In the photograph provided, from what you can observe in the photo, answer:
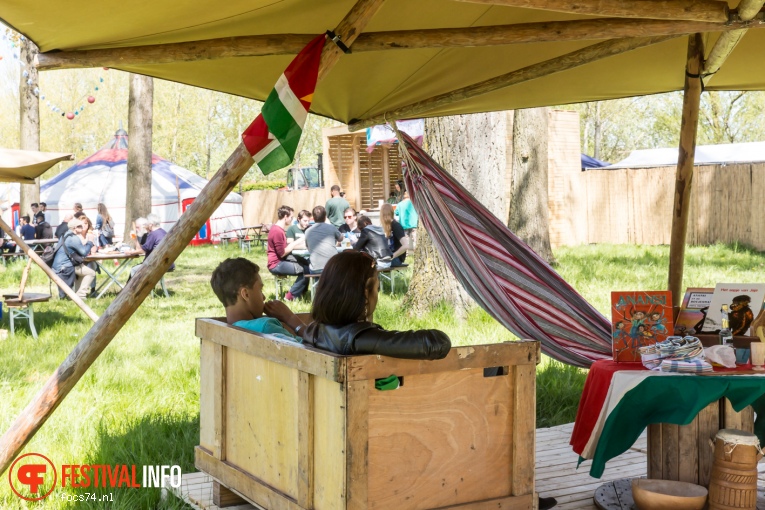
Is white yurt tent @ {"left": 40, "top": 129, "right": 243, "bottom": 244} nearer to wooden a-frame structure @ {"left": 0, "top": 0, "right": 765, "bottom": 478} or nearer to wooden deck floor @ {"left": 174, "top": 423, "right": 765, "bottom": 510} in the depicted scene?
wooden a-frame structure @ {"left": 0, "top": 0, "right": 765, "bottom": 478}

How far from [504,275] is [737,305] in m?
1.27

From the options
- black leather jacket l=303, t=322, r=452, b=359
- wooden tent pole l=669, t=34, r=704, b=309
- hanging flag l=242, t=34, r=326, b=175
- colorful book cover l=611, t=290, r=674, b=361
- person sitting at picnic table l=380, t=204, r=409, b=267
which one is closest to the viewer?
black leather jacket l=303, t=322, r=452, b=359

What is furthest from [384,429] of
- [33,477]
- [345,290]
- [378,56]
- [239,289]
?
[33,477]

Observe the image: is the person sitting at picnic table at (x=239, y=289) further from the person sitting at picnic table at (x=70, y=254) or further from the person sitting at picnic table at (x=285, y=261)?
the person sitting at picnic table at (x=70, y=254)

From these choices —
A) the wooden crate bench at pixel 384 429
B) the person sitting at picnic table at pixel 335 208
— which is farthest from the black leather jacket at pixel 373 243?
the wooden crate bench at pixel 384 429

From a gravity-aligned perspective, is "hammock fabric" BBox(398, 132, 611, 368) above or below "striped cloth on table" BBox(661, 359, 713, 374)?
above

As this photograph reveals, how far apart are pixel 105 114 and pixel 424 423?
38.5 m

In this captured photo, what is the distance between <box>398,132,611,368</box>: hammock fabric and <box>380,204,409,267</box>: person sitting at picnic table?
18.9 feet

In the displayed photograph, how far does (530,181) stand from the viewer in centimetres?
1291

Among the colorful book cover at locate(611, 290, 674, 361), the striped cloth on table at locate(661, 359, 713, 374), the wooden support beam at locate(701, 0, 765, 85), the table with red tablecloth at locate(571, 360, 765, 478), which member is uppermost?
the wooden support beam at locate(701, 0, 765, 85)

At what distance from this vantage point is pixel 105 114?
3859 centimetres

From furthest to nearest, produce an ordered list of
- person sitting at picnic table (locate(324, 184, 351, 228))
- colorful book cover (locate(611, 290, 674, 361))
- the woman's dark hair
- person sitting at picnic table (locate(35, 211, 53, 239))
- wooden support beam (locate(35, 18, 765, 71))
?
person sitting at picnic table (locate(35, 211, 53, 239)) < person sitting at picnic table (locate(324, 184, 351, 228)) < colorful book cover (locate(611, 290, 674, 361)) < wooden support beam (locate(35, 18, 765, 71)) < the woman's dark hair

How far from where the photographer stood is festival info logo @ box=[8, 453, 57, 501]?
437 cm

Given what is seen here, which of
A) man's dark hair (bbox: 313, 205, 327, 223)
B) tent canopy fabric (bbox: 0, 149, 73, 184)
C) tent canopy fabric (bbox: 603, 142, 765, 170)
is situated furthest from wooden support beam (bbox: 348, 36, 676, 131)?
tent canopy fabric (bbox: 603, 142, 765, 170)
